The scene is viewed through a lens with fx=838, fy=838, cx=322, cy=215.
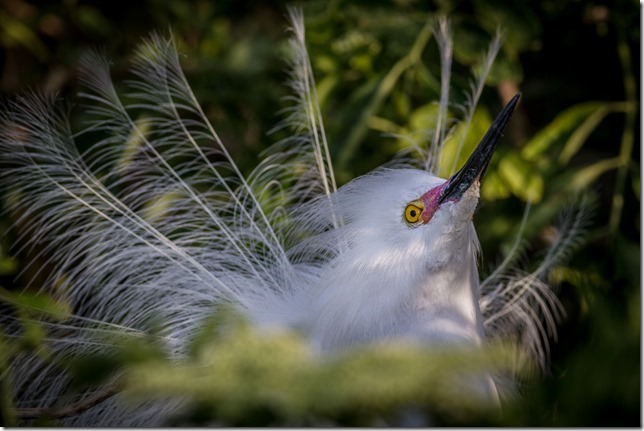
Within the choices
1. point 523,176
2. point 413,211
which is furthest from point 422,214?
point 523,176

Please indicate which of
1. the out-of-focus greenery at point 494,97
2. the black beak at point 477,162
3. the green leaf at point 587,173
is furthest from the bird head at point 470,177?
the green leaf at point 587,173

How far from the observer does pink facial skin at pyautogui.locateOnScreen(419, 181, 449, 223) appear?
1325 millimetres

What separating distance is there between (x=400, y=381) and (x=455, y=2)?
1.40 meters

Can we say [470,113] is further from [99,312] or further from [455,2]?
[99,312]

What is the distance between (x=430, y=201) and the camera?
52.4 inches

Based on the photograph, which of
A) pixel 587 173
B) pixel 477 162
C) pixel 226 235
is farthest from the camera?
pixel 587 173

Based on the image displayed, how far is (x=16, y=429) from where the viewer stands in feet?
2.97

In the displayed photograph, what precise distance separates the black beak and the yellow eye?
0.04 metres

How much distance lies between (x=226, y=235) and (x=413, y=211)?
1.45 feet

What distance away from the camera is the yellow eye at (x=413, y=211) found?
1.34m

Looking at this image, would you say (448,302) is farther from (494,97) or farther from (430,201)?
(494,97)

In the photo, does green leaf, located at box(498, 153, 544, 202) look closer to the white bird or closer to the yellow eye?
the white bird

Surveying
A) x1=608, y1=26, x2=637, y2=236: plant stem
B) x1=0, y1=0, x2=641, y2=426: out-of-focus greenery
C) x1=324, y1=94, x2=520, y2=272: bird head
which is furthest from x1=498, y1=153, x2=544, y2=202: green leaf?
x1=324, y1=94, x2=520, y2=272: bird head

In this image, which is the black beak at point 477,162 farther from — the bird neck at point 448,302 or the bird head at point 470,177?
the bird neck at point 448,302
